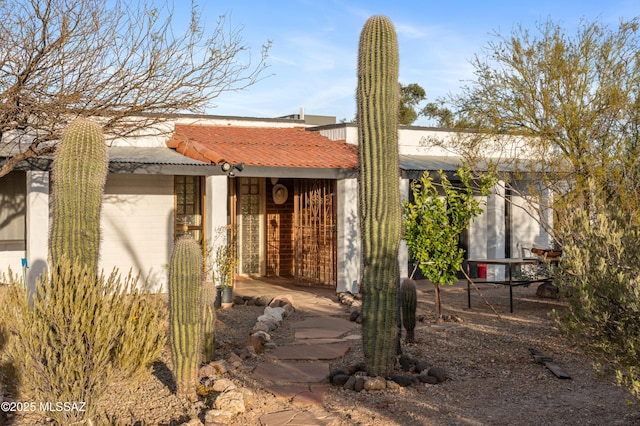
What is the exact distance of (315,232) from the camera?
50.1 ft

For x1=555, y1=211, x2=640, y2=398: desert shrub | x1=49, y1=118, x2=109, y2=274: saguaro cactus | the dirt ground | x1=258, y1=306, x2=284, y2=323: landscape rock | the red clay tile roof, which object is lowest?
the dirt ground

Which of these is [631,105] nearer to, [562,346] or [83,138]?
[562,346]

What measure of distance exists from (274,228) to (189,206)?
2.74m

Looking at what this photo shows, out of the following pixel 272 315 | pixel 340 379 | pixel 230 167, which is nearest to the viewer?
pixel 340 379

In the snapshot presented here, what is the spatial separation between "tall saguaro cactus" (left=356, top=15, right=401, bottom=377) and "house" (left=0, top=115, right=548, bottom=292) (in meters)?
5.00

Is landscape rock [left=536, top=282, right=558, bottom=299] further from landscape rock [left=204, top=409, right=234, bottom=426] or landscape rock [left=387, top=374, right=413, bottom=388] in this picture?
landscape rock [left=204, top=409, right=234, bottom=426]

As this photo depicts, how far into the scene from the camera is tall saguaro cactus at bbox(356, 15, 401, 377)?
7.36 metres

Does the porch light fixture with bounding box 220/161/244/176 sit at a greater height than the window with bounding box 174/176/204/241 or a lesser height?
greater

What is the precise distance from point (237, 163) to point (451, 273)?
4.25m

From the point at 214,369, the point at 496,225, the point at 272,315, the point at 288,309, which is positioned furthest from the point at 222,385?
the point at 496,225

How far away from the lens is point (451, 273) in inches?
433

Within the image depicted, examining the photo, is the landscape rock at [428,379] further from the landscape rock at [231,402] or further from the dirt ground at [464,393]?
the landscape rock at [231,402]

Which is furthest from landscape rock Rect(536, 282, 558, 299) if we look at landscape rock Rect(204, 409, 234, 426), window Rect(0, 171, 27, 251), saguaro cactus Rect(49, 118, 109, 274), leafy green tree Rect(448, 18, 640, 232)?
saguaro cactus Rect(49, 118, 109, 274)

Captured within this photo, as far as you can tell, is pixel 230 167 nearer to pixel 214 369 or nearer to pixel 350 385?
pixel 214 369
